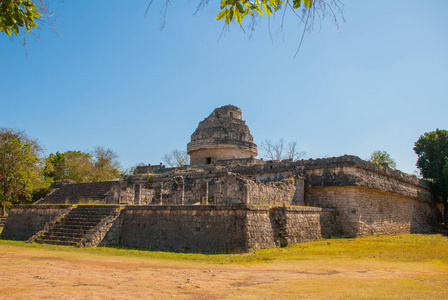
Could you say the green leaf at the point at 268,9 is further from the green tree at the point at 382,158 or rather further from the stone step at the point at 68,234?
the green tree at the point at 382,158

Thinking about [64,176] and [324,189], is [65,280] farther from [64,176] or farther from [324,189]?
[64,176]

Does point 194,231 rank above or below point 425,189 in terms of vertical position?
below

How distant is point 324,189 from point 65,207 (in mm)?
12017

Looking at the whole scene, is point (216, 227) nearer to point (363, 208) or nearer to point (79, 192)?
point (363, 208)

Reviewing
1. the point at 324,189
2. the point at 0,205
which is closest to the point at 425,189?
the point at 324,189

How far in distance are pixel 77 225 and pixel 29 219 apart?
448cm

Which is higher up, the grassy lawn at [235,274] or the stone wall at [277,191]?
the stone wall at [277,191]

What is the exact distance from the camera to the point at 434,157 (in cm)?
2709

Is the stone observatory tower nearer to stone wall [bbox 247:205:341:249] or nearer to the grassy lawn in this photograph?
stone wall [bbox 247:205:341:249]

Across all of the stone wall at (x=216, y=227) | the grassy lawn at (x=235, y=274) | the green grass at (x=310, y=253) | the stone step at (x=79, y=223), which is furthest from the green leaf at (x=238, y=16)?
the stone step at (x=79, y=223)

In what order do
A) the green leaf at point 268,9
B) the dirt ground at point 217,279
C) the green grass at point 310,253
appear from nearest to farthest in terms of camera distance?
1. the green leaf at point 268,9
2. the dirt ground at point 217,279
3. the green grass at point 310,253

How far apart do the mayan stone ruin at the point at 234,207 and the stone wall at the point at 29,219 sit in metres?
0.05

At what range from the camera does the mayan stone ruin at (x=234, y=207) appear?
1257 centimetres

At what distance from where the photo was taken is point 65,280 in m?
6.88
